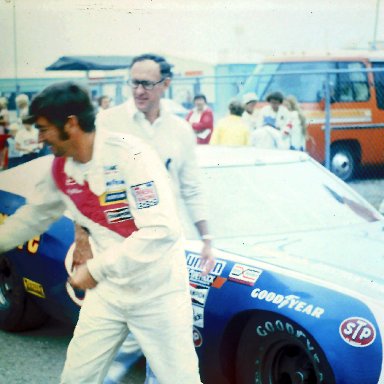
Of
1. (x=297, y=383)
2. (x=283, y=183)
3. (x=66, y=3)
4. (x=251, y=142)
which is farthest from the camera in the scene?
(x=251, y=142)

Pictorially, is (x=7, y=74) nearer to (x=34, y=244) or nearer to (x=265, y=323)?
(x=34, y=244)

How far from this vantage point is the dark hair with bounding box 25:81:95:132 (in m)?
2.36

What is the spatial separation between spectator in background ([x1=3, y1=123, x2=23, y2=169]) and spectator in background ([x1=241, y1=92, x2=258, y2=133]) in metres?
3.45

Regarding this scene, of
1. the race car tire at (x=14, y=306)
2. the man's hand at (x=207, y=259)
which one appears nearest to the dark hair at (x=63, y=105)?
the man's hand at (x=207, y=259)

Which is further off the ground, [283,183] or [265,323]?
[283,183]

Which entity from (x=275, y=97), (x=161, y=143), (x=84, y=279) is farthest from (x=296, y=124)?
(x=84, y=279)

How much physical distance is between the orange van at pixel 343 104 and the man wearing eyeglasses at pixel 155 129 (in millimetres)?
4709

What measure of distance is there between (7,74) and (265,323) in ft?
5.55

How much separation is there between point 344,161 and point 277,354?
559cm

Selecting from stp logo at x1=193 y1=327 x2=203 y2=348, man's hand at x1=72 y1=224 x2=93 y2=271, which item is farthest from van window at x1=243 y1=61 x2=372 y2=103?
man's hand at x1=72 y1=224 x2=93 y2=271

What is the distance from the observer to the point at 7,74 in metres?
3.49

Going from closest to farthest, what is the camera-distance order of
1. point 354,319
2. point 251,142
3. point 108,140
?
point 108,140
point 354,319
point 251,142

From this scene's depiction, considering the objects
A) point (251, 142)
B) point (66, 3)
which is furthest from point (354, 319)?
point (251, 142)

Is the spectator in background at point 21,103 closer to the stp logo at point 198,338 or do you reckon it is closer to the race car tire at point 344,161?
the stp logo at point 198,338
